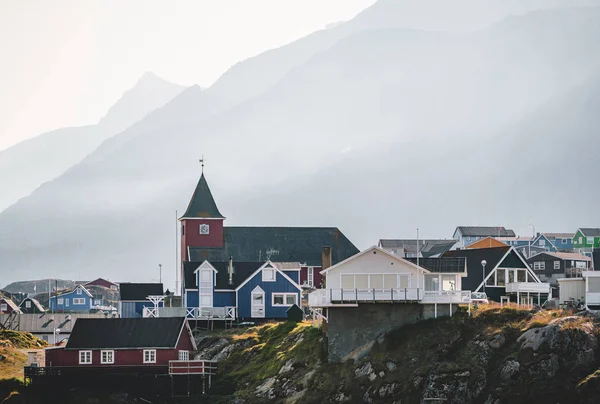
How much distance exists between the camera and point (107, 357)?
75812 mm

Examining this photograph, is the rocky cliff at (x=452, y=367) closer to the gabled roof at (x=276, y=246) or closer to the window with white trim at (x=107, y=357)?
the window with white trim at (x=107, y=357)

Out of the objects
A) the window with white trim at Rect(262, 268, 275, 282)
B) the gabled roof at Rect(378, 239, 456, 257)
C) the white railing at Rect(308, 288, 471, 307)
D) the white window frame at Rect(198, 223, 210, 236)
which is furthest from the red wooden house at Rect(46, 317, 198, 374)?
the gabled roof at Rect(378, 239, 456, 257)

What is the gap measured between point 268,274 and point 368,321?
2859 centimetres

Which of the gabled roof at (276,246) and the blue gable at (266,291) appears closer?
the blue gable at (266,291)

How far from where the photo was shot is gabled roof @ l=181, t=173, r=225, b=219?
381 ft

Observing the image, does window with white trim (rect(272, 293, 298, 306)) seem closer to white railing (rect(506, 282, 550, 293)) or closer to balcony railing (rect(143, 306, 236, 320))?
balcony railing (rect(143, 306, 236, 320))

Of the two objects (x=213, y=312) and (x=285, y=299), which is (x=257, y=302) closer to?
(x=285, y=299)

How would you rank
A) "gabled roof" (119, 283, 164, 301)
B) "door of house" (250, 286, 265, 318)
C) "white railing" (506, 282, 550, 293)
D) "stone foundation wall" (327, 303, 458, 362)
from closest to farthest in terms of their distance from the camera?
"stone foundation wall" (327, 303, 458, 362), "white railing" (506, 282, 550, 293), "door of house" (250, 286, 265, 318), "gabled roof" (119, 283, 164, 301)

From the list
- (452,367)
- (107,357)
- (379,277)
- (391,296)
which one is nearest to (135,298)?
(107,357)

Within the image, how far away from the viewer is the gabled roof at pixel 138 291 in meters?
108

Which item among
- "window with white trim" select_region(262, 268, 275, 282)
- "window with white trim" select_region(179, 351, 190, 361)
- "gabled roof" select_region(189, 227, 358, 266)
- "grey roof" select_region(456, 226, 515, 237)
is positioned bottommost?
"window with white trim" select_region(179, 351, 190, 361)

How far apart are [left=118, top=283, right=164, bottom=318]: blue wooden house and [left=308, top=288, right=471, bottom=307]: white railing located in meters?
39.3

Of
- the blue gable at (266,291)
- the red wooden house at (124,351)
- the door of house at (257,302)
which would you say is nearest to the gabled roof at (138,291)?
the blue gable at (266,291)

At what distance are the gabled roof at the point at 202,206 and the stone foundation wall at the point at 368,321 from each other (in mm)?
48044
